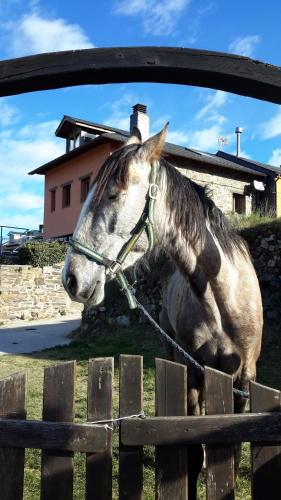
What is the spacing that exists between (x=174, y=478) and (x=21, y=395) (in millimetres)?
715

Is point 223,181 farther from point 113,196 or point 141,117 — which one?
point 113,196

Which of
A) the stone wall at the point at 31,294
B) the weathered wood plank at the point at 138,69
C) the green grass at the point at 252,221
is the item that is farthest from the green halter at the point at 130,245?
the stone wall at the point at 31,294

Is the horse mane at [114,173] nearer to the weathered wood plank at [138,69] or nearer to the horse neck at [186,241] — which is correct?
the horse neck at [186,241]

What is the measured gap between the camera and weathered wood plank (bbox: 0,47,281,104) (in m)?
1.53

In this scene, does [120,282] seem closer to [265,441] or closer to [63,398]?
[63,398]

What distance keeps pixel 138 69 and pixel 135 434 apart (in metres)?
1.39

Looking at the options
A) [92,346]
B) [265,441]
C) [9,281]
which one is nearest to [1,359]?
[92,346]

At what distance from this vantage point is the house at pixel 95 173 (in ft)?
77.8

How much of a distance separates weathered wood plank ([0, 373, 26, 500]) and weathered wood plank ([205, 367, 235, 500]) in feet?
2.51

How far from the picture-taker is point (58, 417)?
1848 mm

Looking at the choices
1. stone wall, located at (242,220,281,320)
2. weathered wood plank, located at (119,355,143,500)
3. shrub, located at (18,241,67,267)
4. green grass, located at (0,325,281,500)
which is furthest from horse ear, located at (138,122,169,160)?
shrub, located at (18,241,67,267)

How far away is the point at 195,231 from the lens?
2.61 m

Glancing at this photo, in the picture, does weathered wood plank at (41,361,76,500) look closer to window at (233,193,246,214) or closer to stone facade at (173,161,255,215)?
stone facade at (173,161,255,215)

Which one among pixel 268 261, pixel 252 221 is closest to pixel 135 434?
pixel 268 261
